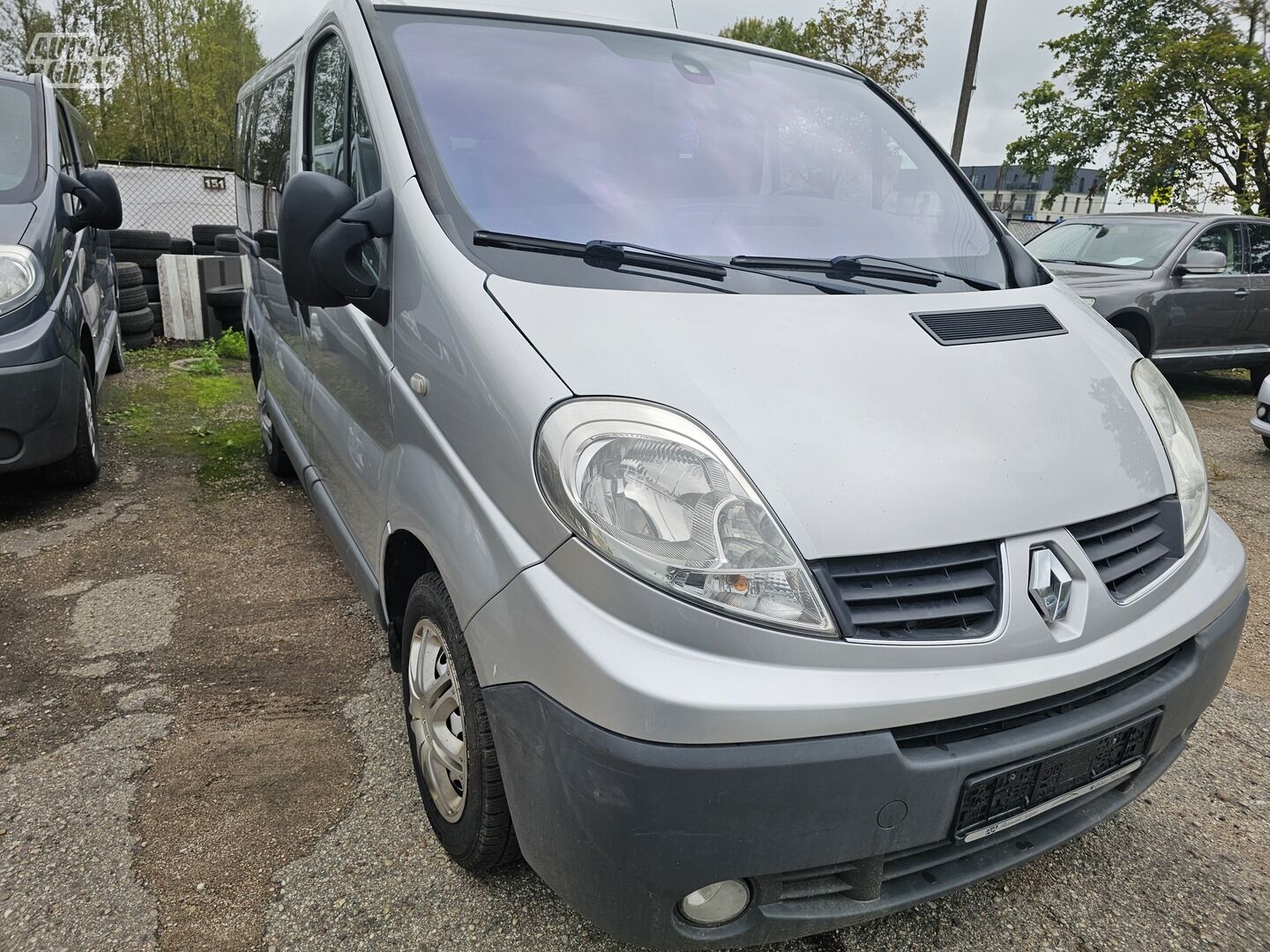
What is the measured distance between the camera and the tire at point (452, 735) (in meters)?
1.74

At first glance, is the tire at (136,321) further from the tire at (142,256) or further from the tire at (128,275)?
the tire at (142,256)

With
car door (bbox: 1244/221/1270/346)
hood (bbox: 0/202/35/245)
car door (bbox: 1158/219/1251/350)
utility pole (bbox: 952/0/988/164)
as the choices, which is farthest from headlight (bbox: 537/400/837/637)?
utility pole (bbox: 952/0/988/164)

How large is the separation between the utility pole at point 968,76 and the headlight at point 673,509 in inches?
576

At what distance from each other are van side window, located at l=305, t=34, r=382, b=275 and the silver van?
0.03 metres

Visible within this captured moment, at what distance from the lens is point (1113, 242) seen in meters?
8.20

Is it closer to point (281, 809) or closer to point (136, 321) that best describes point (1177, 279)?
point (281, 809)

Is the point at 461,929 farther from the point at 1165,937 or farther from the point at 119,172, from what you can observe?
the point at 119,172

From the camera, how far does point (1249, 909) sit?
202 cm

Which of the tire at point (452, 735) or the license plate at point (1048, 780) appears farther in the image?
the tire at point (452, 735)

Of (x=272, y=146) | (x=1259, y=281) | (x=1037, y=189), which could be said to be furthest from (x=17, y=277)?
(x=1037, y=189)

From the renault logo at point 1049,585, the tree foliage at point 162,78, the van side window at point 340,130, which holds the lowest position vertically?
the renault logo at point 1049,585

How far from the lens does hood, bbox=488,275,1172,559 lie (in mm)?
1478

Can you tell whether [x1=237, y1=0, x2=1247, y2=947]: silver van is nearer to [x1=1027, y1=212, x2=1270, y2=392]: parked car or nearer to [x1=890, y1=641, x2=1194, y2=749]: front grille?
[x1=890, y1=641, x2=1194, y2=749]: front grille

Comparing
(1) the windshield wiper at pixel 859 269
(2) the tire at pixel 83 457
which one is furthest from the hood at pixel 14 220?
(1) the windshield wiper at pixel 859 269
